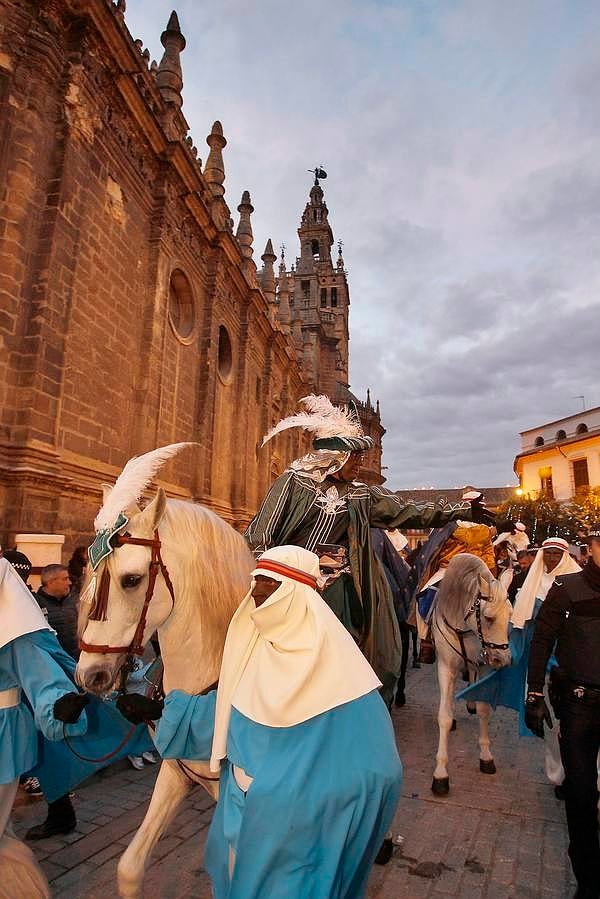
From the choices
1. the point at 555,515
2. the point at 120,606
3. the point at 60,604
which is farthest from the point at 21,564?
the point at 555,515

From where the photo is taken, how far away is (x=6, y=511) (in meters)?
8.13

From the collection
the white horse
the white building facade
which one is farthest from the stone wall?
the white building facade

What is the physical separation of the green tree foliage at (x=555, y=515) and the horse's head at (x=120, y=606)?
2690 centimetres

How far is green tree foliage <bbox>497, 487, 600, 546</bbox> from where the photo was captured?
27.0m

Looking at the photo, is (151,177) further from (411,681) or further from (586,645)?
(586,645)

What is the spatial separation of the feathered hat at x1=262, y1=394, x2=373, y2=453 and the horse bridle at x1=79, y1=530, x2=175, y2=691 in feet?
4.67

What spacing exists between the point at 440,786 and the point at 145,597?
11.6ft

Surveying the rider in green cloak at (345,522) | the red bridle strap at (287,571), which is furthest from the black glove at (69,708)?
the rider in green cloak at (345,522)

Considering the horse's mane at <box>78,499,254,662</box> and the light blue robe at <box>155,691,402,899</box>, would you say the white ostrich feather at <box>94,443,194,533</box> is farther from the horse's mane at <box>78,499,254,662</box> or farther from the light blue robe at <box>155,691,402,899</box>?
the light blue robe at <box>155,691,402,899</box>

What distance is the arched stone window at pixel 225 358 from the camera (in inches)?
765

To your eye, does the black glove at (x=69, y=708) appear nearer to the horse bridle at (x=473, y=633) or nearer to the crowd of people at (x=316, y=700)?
the crowd of people at (x=316, y=700)

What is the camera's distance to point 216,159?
18.0 m

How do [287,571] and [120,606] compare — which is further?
[120,606]

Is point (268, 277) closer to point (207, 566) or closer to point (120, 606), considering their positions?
point (207, 566)
